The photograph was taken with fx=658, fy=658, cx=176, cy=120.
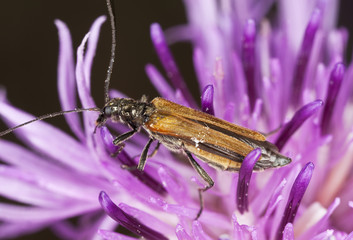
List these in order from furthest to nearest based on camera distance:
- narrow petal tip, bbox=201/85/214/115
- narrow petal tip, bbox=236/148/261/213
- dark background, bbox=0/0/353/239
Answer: dark background, bbox=0/0/353/239 < narrow petal tip, bbox=201/85/214/115 < narrow petal tip, bbox=236/148/261/213

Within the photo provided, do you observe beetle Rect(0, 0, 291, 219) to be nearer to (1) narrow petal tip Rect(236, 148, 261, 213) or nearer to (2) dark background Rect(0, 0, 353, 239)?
(1) narrow petal tip Rect(236, 148, 261, 213)

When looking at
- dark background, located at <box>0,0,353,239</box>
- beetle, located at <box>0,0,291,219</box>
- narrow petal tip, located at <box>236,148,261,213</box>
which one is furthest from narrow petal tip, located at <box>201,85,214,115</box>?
dark background, located at <box>0,0,353,239</box>

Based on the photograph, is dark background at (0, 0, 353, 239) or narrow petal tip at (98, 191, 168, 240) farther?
dark background at (0, 0, 353, 239)

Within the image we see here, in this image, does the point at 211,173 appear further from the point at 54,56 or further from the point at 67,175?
the point at 54,56

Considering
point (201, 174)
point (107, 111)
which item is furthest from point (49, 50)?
point (201, 174)

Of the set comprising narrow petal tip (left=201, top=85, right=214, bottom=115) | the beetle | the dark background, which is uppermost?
the dark background

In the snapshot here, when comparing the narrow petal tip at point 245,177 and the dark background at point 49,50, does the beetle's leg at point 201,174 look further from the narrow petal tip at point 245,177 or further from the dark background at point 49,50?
the dark background at point 49,50

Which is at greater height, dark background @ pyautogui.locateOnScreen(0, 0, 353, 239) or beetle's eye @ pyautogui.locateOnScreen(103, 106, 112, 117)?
dark background @ pyautogui.locateOnScreen(0, 0, 353, 239)

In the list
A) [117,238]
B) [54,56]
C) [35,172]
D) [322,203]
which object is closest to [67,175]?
[35,172]

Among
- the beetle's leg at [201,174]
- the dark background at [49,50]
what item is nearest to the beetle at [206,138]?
the beetle's leg at [201,174]
